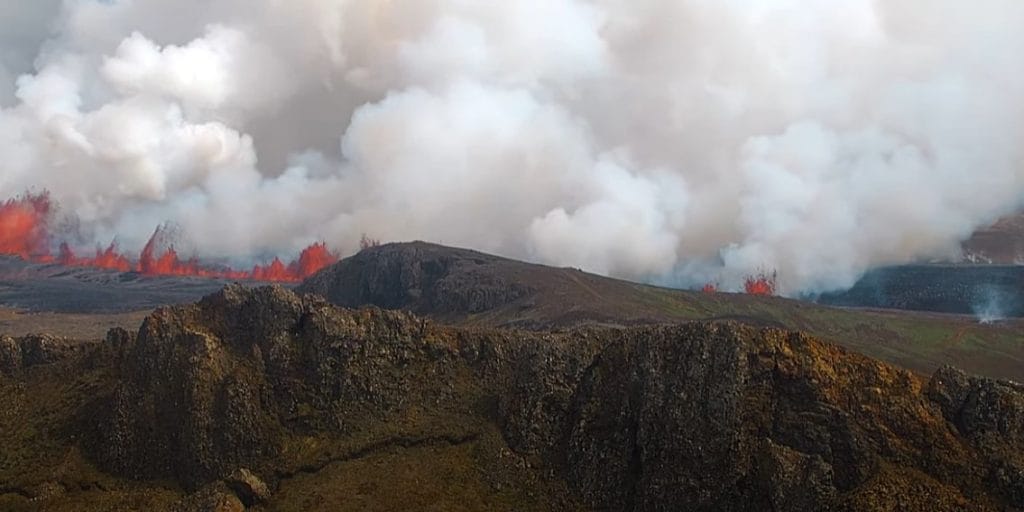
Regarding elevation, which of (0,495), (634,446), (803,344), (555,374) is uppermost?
(803,344)

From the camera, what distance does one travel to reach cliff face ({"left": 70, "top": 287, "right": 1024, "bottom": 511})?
120 m

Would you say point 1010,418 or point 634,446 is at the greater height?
point 1010,418

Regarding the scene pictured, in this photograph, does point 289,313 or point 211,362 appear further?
point 289,313

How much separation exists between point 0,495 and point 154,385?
34179 millimetres

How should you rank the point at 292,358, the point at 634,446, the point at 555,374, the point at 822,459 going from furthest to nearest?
1. the point at 292,358
2. the point at 555,374
3. the point at 634,446
4. the point at 822,459

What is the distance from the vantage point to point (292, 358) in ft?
575

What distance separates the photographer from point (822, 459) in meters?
120

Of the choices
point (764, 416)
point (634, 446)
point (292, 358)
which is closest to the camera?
point (764, 416)

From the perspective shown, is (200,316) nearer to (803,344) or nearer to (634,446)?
(634,446)

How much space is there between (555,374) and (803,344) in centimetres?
5276

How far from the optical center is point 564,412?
156m

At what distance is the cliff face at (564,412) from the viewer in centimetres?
11956

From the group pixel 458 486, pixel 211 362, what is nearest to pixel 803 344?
pixel 458 486

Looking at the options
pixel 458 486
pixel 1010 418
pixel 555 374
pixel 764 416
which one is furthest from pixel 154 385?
pixel 1010 418
